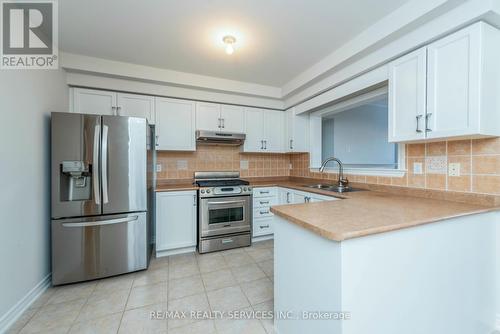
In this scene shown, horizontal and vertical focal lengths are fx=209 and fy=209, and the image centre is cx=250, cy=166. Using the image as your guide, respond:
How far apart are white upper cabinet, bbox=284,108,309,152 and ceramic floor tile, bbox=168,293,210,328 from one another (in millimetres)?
2503

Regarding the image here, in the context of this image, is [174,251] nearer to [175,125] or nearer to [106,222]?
[106,222]

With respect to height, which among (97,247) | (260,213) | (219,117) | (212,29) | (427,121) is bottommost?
(97,247)

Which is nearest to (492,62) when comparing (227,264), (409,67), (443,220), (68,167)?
(409,67)

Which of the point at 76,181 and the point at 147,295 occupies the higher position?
the point at 76,181

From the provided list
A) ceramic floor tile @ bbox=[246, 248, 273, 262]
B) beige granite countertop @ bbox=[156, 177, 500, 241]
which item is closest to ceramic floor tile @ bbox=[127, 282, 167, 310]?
ceramic floor tile @ bbox=[246, 248, 273, 262]

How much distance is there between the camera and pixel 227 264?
246cm

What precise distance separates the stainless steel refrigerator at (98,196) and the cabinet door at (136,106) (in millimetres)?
649

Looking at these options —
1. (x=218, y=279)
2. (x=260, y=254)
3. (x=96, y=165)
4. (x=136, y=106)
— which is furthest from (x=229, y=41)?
(x=260, y=254)

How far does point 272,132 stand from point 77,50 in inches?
108

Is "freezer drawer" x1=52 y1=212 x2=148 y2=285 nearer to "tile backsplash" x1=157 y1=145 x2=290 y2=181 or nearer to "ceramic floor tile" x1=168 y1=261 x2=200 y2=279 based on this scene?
"ceramic floor tile" x1=168 y1=261 x2=200 y2=279

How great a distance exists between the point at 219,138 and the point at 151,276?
1.92m

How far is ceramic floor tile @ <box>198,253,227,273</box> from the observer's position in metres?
2.37

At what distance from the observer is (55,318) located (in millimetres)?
1598
